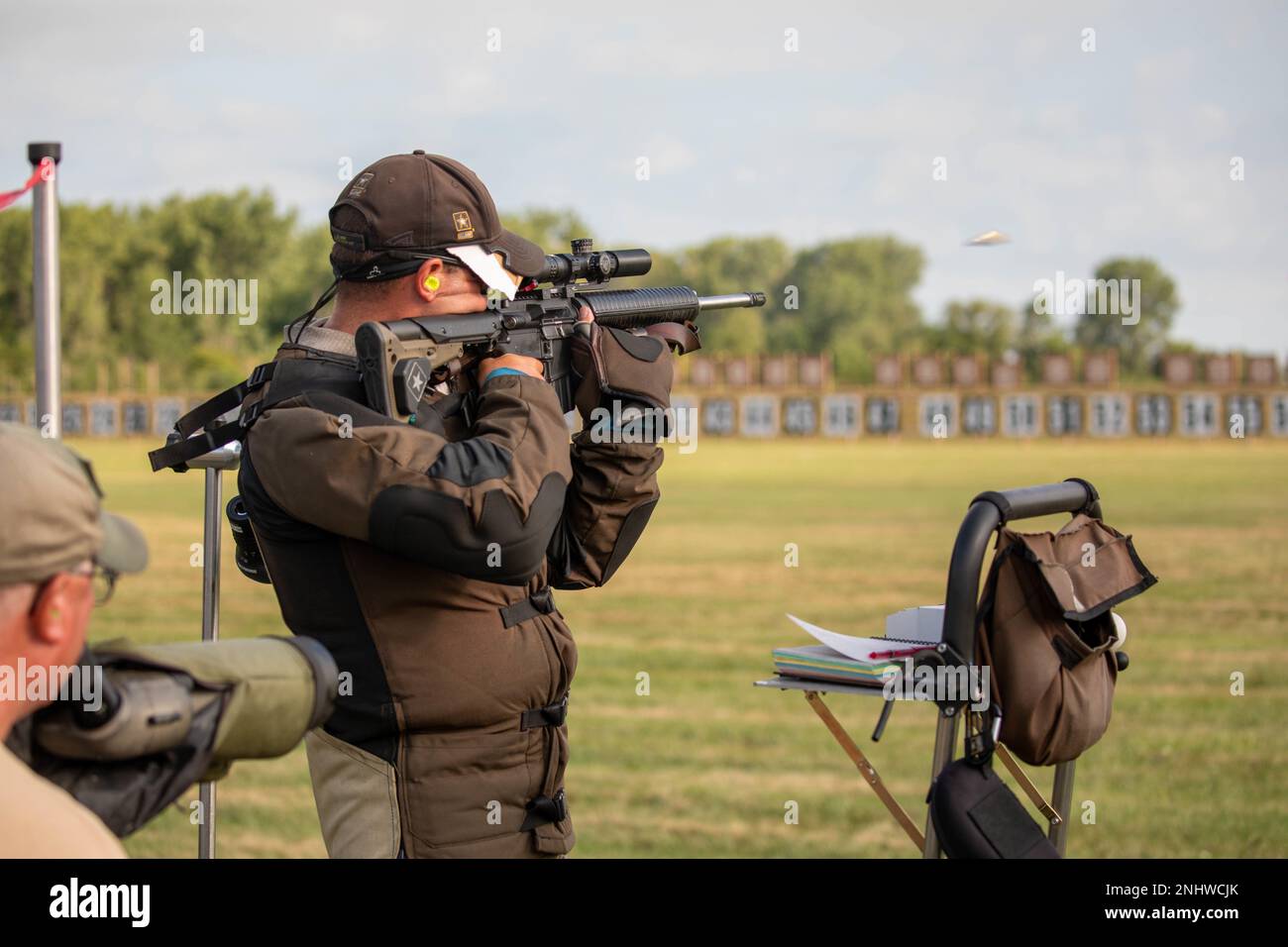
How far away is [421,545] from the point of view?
3041 millimetres

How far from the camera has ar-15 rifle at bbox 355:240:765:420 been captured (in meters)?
3.22

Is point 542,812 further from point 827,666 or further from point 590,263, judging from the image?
point 590,263

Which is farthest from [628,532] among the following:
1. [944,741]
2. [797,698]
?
[797,698]

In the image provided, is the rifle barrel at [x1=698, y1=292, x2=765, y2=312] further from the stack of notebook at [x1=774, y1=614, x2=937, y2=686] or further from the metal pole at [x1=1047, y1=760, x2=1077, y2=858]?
the metal pole at [x1=1047, y1=760, x2=1077, y2=858]

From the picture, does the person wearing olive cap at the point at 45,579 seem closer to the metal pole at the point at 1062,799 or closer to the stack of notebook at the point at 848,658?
the stack of notebook at the point at 848,658

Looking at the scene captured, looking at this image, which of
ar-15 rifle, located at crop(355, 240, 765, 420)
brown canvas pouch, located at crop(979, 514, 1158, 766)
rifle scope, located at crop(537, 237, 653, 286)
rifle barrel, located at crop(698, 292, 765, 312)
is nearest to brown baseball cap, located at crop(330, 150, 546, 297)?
ar-15 rifle, located at crop(355, 240, 765, 420)

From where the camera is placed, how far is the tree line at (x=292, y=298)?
8200cm

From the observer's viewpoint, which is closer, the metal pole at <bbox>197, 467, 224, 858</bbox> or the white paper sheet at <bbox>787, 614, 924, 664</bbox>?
the white paper sheet at <bbox>787, 614, 924, 664</bbox>

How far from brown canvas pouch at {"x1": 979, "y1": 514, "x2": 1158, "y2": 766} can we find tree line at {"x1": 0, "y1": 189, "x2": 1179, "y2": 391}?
212 feet

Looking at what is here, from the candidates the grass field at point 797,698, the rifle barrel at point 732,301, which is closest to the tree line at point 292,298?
the grass field at point 797,698

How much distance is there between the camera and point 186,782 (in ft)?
7.32

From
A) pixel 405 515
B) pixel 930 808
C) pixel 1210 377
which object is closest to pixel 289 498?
pixel 405 515

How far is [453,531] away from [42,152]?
5.57 feet

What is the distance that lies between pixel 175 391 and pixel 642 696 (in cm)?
7697
